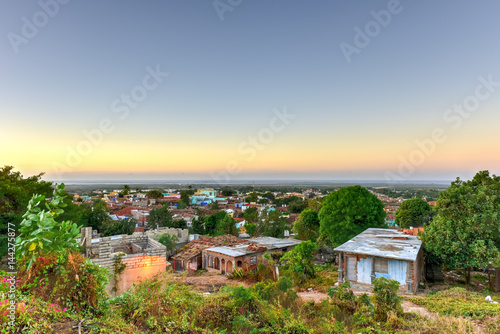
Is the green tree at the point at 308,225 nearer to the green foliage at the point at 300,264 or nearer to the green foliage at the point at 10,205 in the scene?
the green foliage at the point at 300,264

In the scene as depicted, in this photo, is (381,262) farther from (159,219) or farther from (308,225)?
(159,219)

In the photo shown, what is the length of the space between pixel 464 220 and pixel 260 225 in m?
21.4

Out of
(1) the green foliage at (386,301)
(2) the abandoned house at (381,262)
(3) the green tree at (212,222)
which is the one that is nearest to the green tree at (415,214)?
(2) the abandoned house at (381,262)

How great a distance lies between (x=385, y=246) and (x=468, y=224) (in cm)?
338

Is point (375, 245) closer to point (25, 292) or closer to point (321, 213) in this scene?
point (321, 213)

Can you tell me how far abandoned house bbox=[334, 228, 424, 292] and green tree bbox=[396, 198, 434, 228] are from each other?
37.7 feet

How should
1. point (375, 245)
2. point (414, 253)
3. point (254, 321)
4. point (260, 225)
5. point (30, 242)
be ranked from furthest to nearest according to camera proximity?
point (260, 225), point (375, 245), point (414, 253), point (254, 321), point (30, 242)

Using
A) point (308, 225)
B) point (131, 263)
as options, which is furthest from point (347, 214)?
point (131, 263)

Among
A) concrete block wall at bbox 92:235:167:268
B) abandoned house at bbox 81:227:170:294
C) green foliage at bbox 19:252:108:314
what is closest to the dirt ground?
abandoned house at bbox 81:227:170:294

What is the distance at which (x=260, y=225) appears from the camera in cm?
3081

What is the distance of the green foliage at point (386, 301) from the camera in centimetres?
664

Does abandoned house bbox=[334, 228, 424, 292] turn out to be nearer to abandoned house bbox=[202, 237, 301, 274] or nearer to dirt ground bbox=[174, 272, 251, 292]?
dirt ground bbox=[174, 272, 251, 292]

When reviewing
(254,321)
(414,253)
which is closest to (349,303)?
(254,321)

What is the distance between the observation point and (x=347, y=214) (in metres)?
→ 17.5
